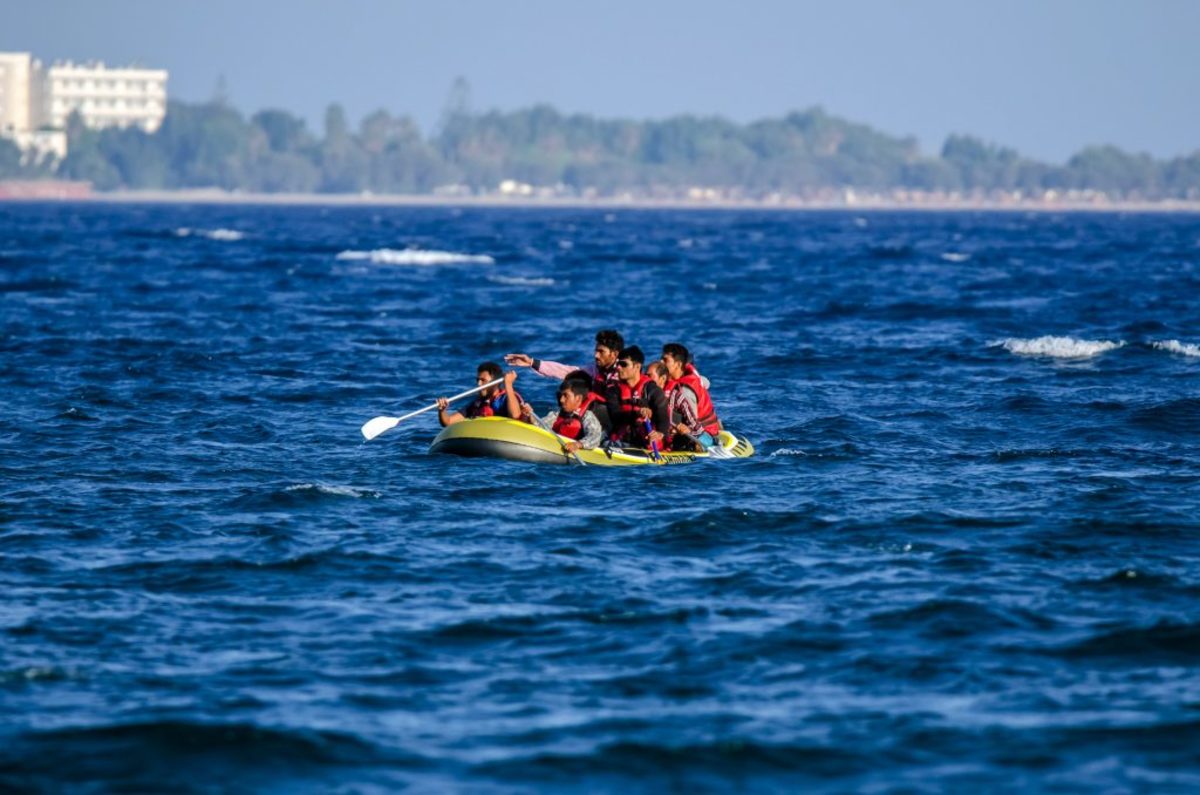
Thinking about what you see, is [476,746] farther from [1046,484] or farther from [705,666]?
[1046,484]

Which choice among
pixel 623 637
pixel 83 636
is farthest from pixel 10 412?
pixel 623 637

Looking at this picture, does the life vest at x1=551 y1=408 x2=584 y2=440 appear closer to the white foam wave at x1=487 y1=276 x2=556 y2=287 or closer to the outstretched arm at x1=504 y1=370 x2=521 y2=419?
the outstretched arm at x1=504 y1=370 x2=521 y2=419

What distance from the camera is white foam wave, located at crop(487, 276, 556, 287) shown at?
2205 inches

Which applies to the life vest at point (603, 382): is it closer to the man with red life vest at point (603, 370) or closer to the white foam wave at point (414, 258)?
the man with red life vest at point (603, 370)

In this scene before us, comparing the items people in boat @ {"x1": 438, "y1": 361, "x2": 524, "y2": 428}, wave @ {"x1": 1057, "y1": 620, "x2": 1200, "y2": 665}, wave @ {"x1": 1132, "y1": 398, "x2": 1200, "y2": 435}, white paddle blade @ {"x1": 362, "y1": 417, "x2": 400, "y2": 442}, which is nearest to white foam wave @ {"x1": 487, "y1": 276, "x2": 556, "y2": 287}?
wave @ {"x1": 1132, "y1": 398, "x2": 1200, "y2": 435}

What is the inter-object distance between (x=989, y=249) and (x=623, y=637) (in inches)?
3266

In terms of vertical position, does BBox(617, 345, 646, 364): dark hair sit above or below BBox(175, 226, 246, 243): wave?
above

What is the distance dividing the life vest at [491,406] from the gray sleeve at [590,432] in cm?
93

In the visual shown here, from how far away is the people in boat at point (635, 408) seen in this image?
61.2 feet

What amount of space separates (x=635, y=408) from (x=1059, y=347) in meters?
16.0

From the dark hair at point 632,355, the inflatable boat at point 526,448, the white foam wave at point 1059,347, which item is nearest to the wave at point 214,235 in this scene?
the white foam wave at point 1059,347

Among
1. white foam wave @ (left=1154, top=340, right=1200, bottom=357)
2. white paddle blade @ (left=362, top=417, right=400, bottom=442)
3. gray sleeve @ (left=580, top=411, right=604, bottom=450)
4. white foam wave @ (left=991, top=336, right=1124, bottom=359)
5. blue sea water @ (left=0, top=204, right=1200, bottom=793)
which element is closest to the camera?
blue sea water @ (left=0, top=204, right=1200, bottom=793)

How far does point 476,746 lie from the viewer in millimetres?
9953

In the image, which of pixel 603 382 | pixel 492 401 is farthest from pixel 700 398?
pixel 492 401
